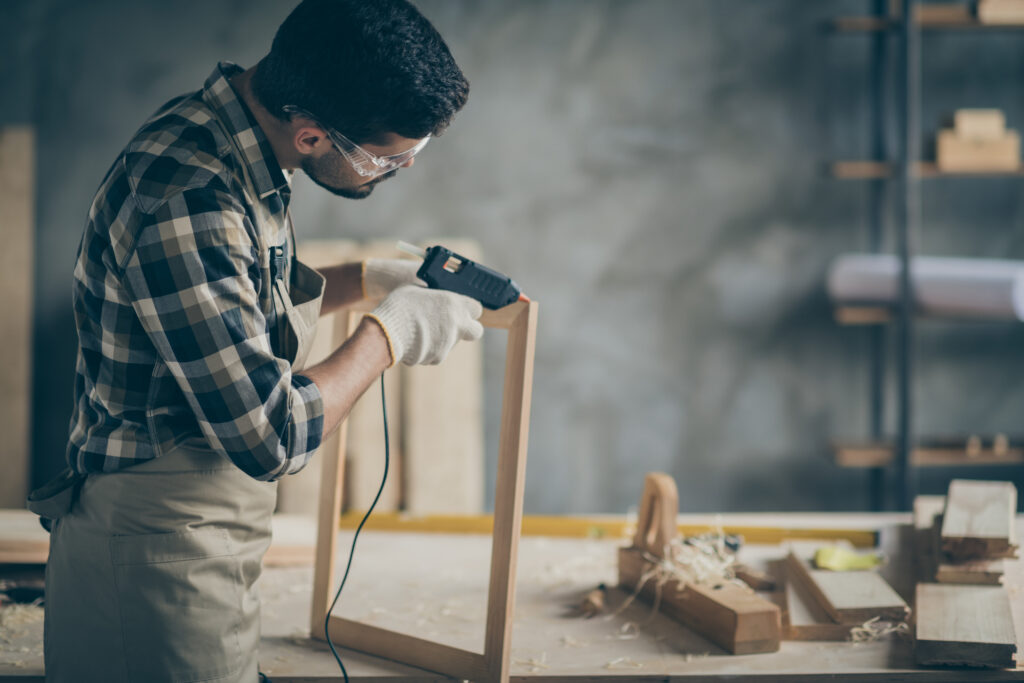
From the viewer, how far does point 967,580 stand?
172 cm

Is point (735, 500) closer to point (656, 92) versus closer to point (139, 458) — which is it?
point (656, 92)

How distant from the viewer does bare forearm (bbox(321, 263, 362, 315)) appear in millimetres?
1720

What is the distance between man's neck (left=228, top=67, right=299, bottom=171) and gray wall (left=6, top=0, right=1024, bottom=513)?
2283 mm

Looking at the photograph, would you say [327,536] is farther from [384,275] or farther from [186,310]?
[186,310]

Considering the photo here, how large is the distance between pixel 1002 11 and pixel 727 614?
2.85 m

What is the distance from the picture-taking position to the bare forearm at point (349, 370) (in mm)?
1291

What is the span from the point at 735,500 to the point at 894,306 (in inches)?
40.6

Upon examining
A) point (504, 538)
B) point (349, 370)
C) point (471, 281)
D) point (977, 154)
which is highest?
point (977, 154)

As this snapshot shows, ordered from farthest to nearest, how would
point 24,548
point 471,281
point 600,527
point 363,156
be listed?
point 600,527 → point 24,548 → point 471,281 → point 363,156

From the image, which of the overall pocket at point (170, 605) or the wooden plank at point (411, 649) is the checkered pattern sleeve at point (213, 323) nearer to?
the overall pocket at point (170, 605)

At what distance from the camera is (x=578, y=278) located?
12.1 ft

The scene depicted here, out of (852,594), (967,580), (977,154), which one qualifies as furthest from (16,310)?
(977,154)

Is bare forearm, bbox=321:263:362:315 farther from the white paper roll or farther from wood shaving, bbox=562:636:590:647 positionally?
the white paper roll

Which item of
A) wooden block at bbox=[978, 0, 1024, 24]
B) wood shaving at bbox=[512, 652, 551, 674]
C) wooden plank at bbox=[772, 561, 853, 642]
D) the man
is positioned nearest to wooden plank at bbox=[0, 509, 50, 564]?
the man
